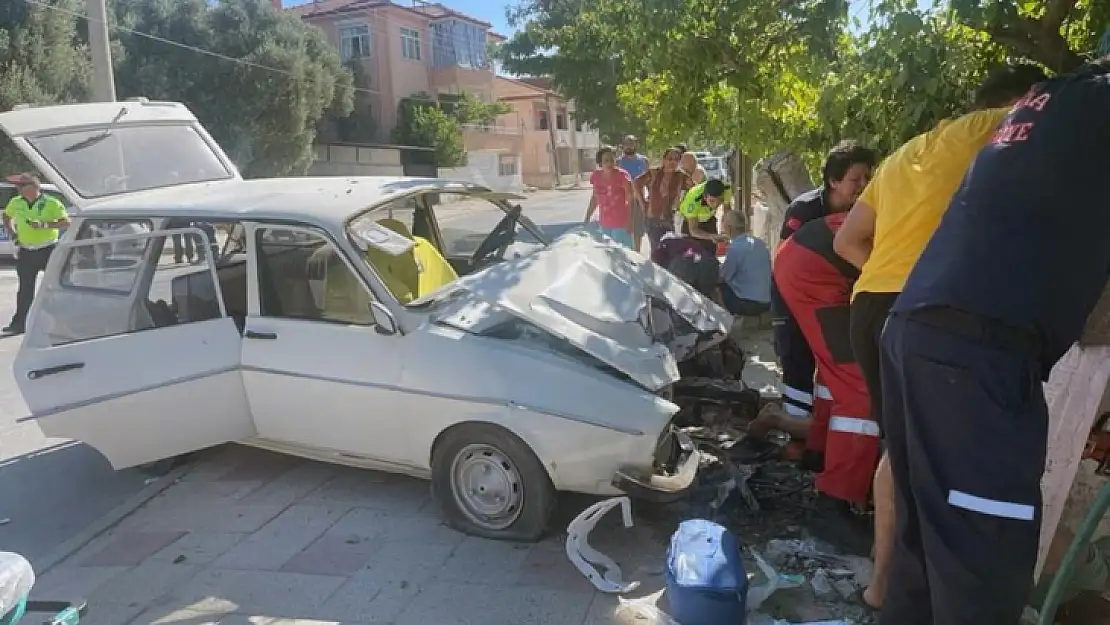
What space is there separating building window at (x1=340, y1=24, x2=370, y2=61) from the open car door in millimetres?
35647

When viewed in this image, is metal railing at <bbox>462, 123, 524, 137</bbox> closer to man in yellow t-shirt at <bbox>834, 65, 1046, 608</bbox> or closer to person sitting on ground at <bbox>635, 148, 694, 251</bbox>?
person sitting on ground at <bbox>635, 148, 694, 251</bbox>

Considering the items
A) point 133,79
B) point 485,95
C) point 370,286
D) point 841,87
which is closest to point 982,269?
point 370,286

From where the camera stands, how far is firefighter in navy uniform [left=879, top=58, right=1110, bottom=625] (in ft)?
6.89

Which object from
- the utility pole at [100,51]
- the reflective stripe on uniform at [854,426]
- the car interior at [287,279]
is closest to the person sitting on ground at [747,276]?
the car interior at [287,279]

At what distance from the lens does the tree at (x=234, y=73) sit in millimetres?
25422

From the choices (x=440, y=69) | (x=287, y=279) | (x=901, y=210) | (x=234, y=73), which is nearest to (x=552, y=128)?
(x=440, y=69)

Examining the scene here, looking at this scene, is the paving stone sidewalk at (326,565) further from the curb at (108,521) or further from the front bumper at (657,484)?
the front bumper at (657,484)

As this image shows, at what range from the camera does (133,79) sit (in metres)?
24.8

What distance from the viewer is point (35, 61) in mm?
20094

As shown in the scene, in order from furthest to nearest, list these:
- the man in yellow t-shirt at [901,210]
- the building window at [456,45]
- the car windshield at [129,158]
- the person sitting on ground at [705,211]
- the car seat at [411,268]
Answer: the building window at [456,45] < the person sitting on ground at [705,211] < the car windshield at [129,158] < the car seat at [411,268] < the man in yellow t-shirt at [901,210]

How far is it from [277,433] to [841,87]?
372cm

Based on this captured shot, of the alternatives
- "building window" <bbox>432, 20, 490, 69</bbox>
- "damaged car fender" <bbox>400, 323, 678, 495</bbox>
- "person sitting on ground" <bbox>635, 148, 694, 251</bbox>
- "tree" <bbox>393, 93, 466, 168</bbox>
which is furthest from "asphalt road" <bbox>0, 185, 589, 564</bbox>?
"building window" <bbox>432, 20, 490, 69</bbox>

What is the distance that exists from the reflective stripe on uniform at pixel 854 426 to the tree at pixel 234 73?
987 inches

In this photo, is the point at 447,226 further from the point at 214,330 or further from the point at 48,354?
the point at 48,354
